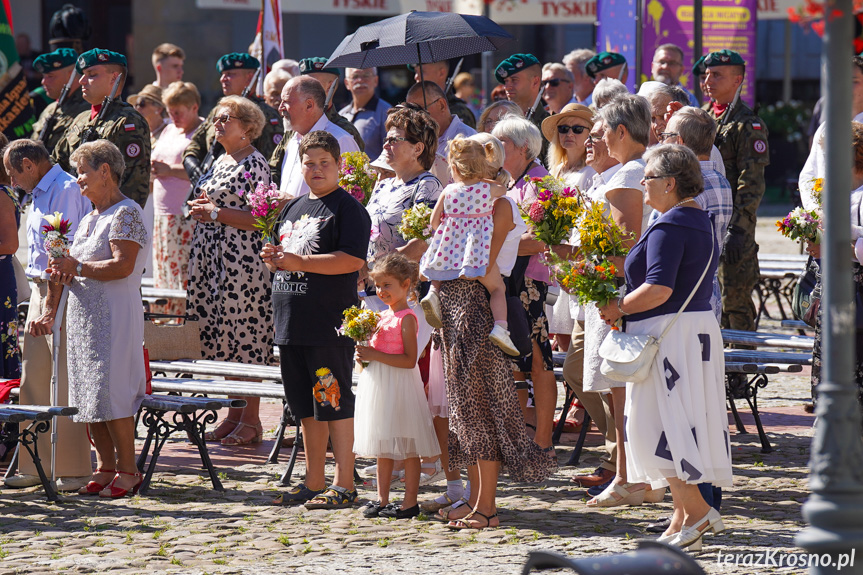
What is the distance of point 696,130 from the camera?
21.7ft

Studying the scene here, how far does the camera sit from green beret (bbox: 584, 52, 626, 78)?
1148 centimetres

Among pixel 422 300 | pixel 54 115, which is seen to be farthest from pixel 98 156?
pixel 54 115

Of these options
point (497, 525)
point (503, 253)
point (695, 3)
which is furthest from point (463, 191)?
point (695, 3)

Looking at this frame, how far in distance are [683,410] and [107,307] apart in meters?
3.32

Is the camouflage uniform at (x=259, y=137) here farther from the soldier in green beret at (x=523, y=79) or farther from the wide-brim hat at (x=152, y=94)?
the soldier in green beret at (x=523, y=79)

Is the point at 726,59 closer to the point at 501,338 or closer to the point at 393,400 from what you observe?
the point at 501,338

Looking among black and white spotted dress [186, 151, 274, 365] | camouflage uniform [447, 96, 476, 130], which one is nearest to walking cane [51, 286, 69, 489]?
black and white spotted dress [186, 151, 274, 365]

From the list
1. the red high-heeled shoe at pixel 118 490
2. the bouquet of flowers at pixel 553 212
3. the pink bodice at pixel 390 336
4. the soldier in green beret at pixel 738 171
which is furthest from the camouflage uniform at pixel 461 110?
the red high-heeled shoe at pixel 118 490

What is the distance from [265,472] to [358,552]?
1952 mm

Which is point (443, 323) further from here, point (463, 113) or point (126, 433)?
point (463, 113)

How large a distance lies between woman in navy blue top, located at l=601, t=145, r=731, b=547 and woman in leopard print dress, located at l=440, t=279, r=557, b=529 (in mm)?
651

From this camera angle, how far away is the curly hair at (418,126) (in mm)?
6902

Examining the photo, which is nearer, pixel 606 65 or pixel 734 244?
pixel 734 244

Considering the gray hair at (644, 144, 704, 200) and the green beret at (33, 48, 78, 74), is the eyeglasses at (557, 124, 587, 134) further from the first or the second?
the green beret at (33, 48, 78, 74)
